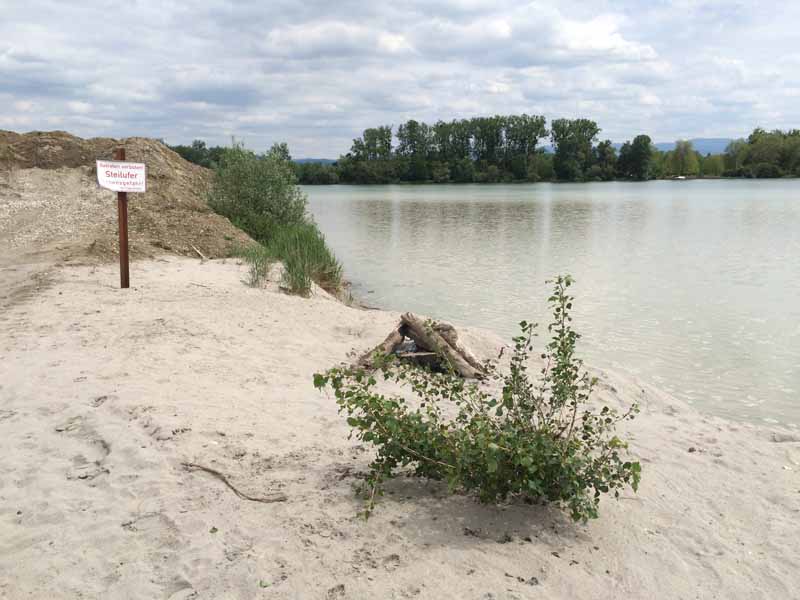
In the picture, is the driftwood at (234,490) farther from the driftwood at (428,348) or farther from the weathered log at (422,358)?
the weathered log at (422,358)

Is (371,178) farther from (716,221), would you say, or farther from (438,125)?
(716,221)

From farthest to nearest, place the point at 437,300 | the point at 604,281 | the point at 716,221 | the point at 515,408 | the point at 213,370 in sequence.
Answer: the point at 716,221 → the point at 604,281 → the point at 437,300 → the point at 213,370 → the point at 515,408

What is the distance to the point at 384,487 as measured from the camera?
3990 mm

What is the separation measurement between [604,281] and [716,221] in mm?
19851

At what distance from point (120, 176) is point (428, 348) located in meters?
5.32

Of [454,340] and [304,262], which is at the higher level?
[304,262]

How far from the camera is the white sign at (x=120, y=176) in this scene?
9.20 metres

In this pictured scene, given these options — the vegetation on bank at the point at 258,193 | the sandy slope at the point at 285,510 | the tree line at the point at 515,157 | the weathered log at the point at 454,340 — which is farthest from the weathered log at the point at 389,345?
the tree line at the point at 515,157

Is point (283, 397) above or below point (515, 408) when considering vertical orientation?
below

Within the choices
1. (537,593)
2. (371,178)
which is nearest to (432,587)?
(537,593)

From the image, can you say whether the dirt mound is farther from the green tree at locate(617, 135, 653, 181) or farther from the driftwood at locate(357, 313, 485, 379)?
the green tree at locate(617, 135, 653, 181)

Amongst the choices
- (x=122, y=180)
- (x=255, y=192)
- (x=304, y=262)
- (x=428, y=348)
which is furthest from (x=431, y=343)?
(x=255, y=192)

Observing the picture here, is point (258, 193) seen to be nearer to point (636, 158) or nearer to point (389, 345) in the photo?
point (389, 345)

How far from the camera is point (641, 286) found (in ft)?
50.8
